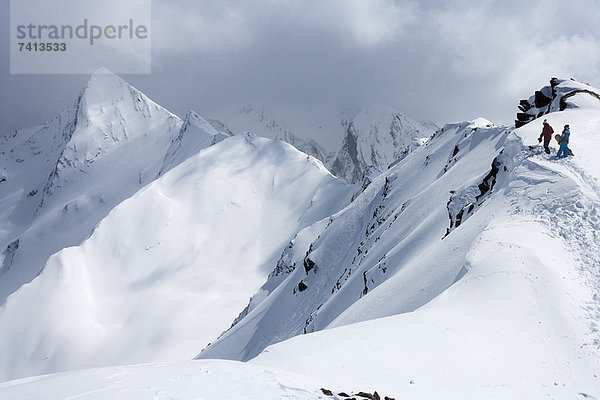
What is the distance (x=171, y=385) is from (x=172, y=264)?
501 feet

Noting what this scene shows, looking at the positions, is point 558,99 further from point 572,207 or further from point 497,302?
point 497,302

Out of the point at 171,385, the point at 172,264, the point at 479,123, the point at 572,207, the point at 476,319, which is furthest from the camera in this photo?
the point at 172,264

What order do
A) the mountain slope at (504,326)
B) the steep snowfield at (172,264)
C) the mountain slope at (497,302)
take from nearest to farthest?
the mountain slope at (504,326), the mountain slope at (497,302), the steep snowfield at (172,264)

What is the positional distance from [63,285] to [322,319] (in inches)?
5205

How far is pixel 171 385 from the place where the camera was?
870 cm

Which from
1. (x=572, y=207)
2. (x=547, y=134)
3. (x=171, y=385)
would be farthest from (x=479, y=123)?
(x=171, y=385)

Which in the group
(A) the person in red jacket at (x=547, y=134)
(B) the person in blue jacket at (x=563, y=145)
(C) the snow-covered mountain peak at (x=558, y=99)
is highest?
(C) the snow-covered mountain peak at (x=558, y=99)

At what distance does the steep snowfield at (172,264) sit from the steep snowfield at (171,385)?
322 feet

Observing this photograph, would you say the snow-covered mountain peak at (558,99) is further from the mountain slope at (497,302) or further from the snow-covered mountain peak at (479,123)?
the snow-covered mountain peak at (479,123)

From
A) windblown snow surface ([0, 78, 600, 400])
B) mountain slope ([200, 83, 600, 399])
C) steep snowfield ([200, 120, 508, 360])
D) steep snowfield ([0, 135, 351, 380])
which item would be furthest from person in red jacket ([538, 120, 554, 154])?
steep snowfield ([0, 135, 351, 380])

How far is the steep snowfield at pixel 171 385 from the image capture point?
8.20 metres

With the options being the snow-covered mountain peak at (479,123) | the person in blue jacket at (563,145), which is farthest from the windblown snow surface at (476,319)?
the snow-covered mountain peak at (479,123)

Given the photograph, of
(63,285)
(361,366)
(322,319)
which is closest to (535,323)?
(361,366)

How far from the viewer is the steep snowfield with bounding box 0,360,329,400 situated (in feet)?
26.9
